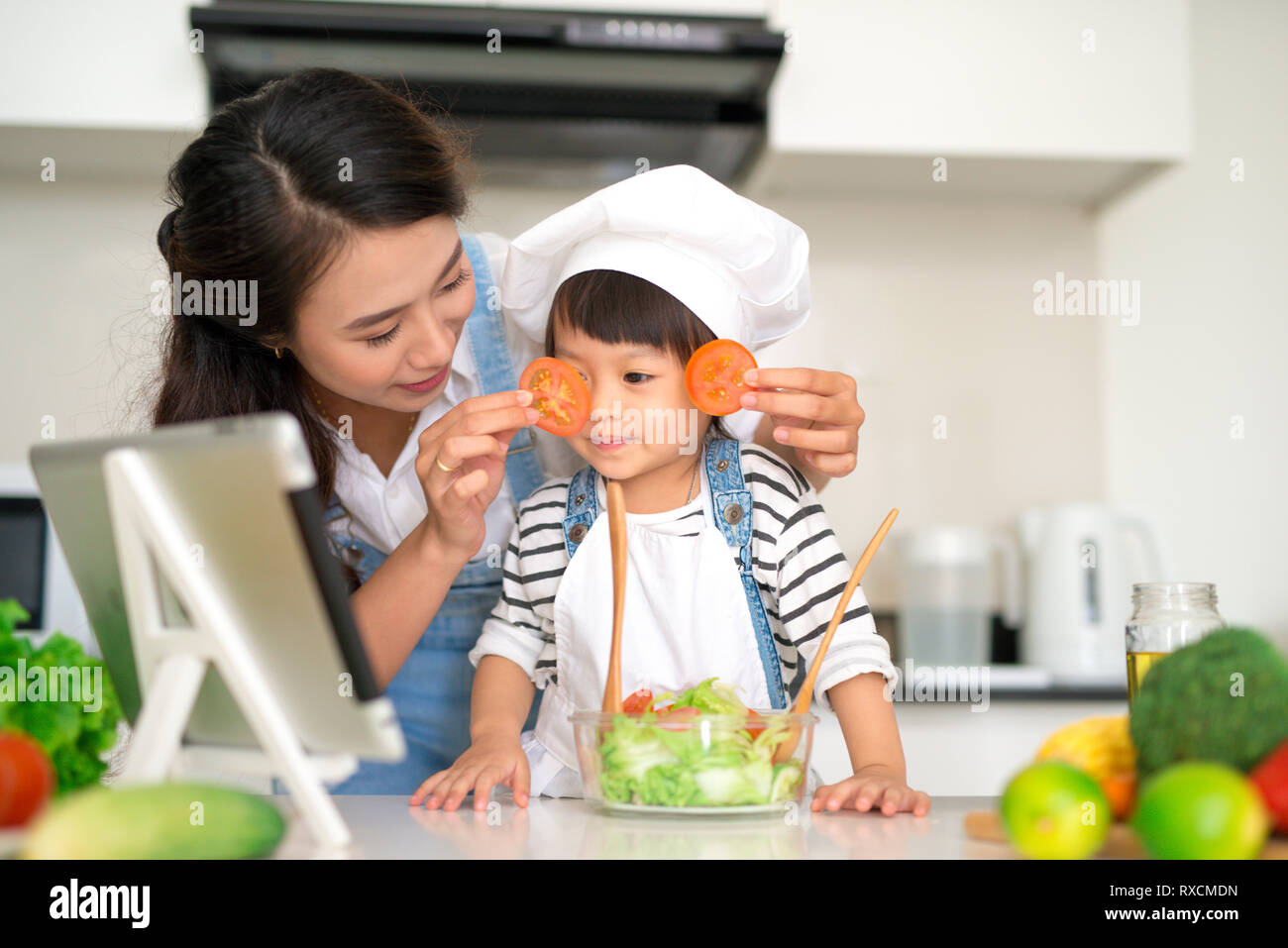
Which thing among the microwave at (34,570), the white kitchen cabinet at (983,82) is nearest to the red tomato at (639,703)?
the microwave at (34,570)

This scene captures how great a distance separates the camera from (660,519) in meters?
1.35

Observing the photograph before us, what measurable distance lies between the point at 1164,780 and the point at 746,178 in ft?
7.26

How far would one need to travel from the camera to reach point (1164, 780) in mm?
611

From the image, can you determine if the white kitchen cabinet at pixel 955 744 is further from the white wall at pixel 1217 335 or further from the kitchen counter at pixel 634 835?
the kitchen counter at pixel 634 835

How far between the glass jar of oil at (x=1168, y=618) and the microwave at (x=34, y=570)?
1.88 metres

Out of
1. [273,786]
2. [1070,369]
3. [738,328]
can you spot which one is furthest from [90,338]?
[1070,369]

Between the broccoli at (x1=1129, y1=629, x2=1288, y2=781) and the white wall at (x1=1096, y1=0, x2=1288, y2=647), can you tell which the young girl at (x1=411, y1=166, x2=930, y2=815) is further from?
the white wall at (x1=1096, y1=0, x2=1288, y2=647)

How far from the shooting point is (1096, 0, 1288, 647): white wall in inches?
107

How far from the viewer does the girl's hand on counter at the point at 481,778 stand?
0.96 metres

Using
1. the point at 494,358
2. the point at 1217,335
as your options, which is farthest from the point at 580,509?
the point at 1217,335

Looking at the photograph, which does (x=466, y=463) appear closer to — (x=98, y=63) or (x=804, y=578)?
(x=804, y=578)

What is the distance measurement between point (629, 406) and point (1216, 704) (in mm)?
732

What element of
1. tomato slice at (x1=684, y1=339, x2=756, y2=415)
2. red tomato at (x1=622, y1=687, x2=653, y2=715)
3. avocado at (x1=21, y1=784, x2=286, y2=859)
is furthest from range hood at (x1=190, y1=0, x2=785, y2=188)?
avocado at (x1=21, y1=784, x2=286, y2=859)

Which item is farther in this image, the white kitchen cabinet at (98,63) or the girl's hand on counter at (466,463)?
the white kitchen cabinet at (98,63)
